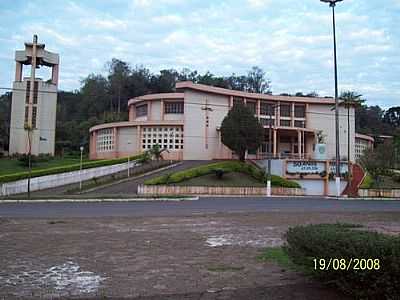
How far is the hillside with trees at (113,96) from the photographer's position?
7619cm

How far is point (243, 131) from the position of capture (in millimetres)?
47375

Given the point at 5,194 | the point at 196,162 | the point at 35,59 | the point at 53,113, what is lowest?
the point at 5,194

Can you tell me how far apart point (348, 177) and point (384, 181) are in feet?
17.6

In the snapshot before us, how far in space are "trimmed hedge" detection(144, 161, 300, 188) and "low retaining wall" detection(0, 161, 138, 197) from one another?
25.8 feet

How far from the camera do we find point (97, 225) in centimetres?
1349

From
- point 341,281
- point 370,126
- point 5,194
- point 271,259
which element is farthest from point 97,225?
point 370,126

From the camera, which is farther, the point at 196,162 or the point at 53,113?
the point at 53,113

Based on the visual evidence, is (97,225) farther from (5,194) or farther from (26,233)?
(5,194)

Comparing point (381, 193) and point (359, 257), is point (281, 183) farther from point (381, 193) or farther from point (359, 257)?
point (359, 257)

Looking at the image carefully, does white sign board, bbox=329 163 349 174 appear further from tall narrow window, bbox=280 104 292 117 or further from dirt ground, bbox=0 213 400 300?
dirt ground, bbox=0 213 400 300

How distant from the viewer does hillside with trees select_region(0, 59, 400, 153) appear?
76.2 meters

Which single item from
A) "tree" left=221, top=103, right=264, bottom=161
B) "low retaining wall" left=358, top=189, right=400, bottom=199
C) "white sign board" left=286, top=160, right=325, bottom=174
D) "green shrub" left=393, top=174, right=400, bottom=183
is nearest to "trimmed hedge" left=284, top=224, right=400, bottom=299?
"low retaining wall" left=358, top=189, right=400, bottom=199
